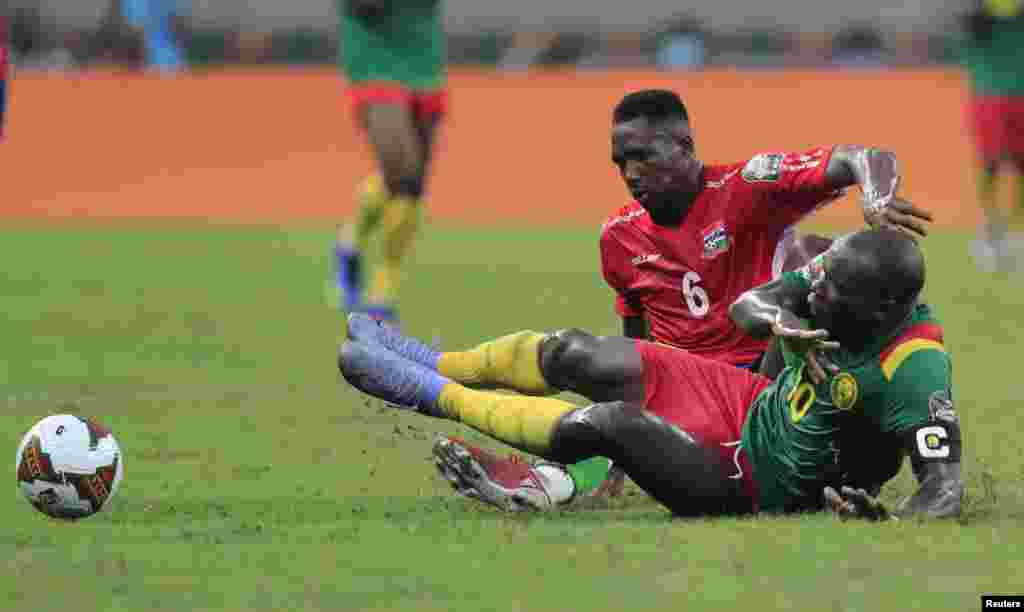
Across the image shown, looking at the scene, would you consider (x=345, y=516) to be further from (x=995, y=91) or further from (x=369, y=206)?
(x=995, y=91)

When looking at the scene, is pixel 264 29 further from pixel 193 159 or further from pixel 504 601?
pixel 504 601

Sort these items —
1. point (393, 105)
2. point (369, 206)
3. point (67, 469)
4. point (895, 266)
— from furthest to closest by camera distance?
point (369, 206) < point (393, 105) < point (67, 469) < point (895, 266)

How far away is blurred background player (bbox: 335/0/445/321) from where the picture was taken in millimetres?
13405

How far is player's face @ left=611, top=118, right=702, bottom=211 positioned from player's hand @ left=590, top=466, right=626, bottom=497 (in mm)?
978

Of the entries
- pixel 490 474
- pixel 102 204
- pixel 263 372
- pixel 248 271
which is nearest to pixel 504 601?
pixel 490 474

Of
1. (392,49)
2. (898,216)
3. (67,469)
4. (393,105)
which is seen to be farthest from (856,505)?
(392,49)

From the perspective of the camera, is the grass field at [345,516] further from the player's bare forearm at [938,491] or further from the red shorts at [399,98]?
the red shorts at [399,98]

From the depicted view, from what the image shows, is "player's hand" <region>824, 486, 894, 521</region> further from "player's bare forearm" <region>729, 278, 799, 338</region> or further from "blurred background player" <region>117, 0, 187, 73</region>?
"blurred background player" <region>117, 0, 187, 73</region>

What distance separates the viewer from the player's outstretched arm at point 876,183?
20.7 feet

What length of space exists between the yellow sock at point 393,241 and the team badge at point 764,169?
613 centimetres

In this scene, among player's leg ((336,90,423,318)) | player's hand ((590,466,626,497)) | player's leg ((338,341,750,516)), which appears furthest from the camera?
player's leg ((336,90,423,318))

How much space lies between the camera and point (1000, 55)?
58.3 ft

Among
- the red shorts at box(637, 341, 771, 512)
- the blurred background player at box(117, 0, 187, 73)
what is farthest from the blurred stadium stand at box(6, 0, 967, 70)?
the red shorts at box(637, 341, 771, 512)

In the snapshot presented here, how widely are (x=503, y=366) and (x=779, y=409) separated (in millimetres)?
1042
